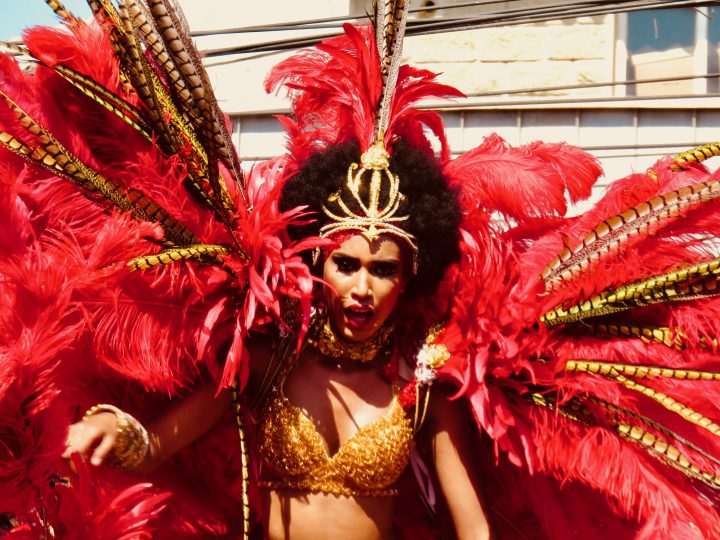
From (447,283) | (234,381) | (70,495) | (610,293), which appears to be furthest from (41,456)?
(610,293)

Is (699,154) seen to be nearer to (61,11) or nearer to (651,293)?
(651,293)

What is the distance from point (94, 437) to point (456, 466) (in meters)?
1.03

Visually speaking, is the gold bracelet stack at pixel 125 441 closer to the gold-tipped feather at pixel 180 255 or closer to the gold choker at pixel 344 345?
the gold-tipped feather at pixel 180 255

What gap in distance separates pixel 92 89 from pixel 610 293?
4.76 ft

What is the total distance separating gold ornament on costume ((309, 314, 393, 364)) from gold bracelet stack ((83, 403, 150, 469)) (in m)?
Result: 0.59

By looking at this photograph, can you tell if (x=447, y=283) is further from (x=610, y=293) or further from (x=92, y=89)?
(x=92, y=89)

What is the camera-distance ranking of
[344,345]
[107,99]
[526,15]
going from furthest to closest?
1. [526,15]
2. [344,345]
3. [107,99]

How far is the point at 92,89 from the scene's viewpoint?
2525mm

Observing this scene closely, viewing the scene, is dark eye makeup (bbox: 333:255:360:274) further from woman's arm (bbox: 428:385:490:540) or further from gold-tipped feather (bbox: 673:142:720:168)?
gold-tipped feather (bbox: 673:142:720:168)

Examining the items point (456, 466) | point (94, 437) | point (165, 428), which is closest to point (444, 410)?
point (456, 466)

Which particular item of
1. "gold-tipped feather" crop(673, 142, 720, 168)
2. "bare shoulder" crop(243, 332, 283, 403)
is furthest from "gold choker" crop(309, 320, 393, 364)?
"gold-tipped feather" crop(673, 142, 720, 168)

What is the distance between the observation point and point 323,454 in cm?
268

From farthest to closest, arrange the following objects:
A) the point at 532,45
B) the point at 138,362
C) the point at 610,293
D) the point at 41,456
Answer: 1. the point at 532,45
2. the point at 610,293
3. the point at 138,362
4. the point at 41,456

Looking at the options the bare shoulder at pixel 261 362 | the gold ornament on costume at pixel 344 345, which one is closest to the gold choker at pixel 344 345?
the gold ornament on costume at pixel 344 345
